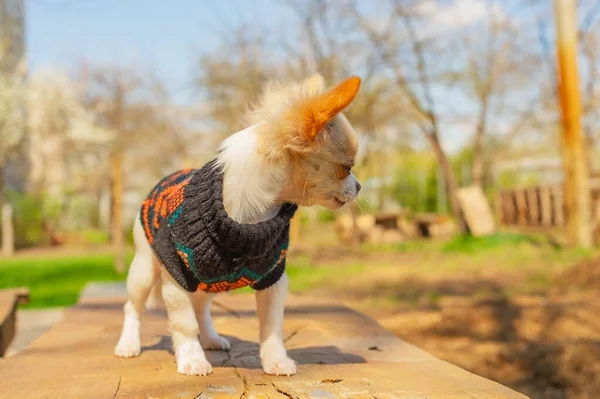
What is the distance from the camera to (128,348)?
279 cm

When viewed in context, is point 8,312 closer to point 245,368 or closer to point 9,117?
point 245,368

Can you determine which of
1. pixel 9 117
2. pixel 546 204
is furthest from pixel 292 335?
pixel 9 117

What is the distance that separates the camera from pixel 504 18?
20656mm

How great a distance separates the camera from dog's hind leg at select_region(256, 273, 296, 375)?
7.84 ft

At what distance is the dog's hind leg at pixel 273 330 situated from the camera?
7.84 ft

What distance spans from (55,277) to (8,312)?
6.97 meters

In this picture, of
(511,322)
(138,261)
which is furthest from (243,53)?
(138,261)

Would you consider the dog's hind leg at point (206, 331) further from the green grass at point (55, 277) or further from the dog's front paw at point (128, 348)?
the green grass at point (55, 277)

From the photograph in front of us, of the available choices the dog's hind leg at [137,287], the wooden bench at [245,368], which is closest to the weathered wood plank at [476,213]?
the wooden bench at [245,368]

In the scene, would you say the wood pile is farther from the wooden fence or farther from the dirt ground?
the dirt ground

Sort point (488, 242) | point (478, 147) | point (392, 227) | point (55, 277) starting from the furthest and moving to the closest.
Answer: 1. point (478, 147)
2. point (392, 227)
3. point (488, 242)
4. point (55, 277)

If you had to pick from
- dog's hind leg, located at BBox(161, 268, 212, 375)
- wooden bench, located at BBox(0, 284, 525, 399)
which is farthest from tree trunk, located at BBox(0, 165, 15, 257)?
dog's hind leg, located at BBox(161, 268, 212, 375)

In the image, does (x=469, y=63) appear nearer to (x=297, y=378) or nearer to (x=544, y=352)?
(x=544, y=352)

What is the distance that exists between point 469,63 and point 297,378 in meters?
21.8
